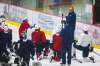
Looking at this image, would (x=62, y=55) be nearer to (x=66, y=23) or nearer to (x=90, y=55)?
(x=66, y=23)

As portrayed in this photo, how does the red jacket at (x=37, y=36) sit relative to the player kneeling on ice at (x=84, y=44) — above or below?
above

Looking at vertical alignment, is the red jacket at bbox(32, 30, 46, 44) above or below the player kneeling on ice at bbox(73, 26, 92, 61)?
above

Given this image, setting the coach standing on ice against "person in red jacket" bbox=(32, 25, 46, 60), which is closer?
the coach standing on ice

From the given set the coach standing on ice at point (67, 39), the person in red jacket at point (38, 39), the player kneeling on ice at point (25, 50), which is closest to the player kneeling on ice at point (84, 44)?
the coach standing on ice at point (67, 39)

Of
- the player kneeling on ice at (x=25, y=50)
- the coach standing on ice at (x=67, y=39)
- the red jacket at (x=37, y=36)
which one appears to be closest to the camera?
the player kneeling on ice at (x=25, y=50)

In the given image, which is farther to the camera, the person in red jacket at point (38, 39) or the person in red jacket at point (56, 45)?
the person in red jacket at point (38, 39)

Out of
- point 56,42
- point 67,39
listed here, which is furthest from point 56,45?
point 67,39

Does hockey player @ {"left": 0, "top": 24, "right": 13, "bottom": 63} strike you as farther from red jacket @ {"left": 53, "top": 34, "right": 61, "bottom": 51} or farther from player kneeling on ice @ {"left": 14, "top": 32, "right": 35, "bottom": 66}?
→ red jacket @ {"left": 53, "top": 34, "right": 61, "bottom": 51}

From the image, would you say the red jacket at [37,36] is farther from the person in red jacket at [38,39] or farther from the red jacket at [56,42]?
the red jacket at [56,42]

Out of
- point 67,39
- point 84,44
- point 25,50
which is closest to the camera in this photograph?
point 25,50

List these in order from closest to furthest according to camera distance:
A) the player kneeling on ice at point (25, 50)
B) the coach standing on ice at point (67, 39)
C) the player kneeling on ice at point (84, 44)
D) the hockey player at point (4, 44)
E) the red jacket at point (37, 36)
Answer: the player kneeling on ice at point (25, 50), the coach standing on ice at point (67, 39), the hockey player at point (4, 44), the red jacket at point (37, 36), the player kneeling on ice at point (84, 44)

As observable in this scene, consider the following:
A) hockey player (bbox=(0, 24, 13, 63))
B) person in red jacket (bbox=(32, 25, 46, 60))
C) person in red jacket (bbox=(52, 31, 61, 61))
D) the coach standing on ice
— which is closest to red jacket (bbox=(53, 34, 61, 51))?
person in red jacket (bbox=(52, 31, 61, 61))

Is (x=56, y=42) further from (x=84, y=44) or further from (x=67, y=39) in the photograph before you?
(x=84, y=44)

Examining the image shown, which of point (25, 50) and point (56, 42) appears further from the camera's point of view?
point (56, 42)
